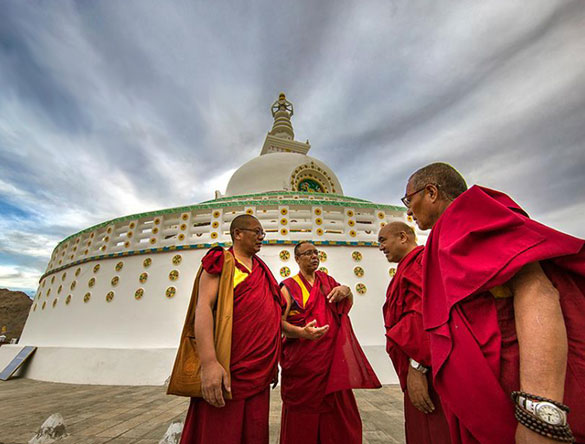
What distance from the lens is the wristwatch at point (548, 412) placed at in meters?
0.72

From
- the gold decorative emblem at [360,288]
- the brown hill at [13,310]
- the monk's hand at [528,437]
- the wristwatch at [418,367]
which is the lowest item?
the monk's hand at [528,437]

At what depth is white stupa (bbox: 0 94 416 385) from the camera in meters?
5.16

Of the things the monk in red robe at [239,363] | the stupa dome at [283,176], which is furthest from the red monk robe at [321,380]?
the stupa dome at [283,176]

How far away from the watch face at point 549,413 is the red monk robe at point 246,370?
4.25 feet

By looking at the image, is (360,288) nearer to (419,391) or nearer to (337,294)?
(337,294)

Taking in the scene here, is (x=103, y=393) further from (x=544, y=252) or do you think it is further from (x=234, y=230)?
(x=544, y=252)

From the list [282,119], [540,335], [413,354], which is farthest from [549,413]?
[282,119]

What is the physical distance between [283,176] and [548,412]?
35.5 feet

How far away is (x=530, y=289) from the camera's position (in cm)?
86

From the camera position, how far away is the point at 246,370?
161cm

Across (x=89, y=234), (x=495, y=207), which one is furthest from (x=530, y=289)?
(x=89, y=234)

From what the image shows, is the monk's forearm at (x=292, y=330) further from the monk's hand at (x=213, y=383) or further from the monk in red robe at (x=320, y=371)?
the monk's hand at (x=213, y=383)

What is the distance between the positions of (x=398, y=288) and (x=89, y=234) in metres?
8.02

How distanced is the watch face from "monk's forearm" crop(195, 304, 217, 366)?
1341 mm
